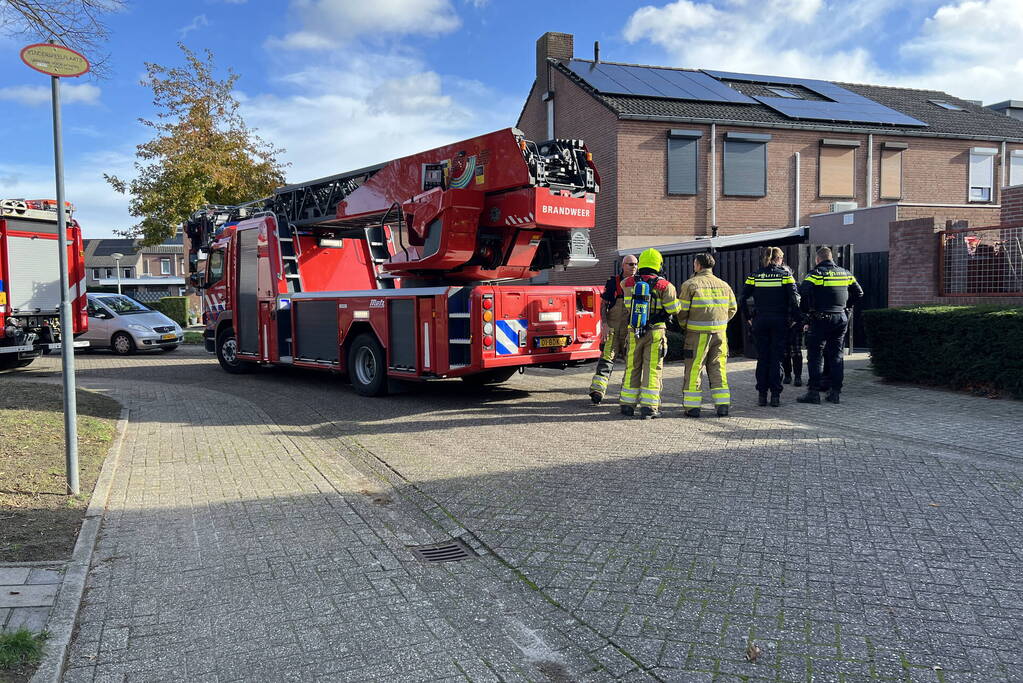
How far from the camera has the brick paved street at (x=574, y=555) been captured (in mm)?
3207

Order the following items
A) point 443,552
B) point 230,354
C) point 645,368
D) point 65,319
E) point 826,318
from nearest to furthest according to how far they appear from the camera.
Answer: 1. point 443,552
2. point 65,319
3. point 645,368
4. point 826,318
5. point 230,354

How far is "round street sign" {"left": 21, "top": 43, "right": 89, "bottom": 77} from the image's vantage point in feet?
16.4

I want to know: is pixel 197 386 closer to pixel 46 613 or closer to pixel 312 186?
pixel 312 186

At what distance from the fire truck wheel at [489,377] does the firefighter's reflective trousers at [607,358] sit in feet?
5.42

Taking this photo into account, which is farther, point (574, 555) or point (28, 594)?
point (574, 555)

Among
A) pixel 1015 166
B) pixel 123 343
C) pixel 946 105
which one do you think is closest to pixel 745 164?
pixel 1015 166

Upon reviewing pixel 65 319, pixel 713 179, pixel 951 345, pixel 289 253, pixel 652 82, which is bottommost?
pixel 951 345

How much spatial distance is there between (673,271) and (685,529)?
1216 centimetres

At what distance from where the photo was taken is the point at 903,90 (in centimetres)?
2883

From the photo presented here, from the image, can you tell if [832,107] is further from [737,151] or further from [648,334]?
[648,334]

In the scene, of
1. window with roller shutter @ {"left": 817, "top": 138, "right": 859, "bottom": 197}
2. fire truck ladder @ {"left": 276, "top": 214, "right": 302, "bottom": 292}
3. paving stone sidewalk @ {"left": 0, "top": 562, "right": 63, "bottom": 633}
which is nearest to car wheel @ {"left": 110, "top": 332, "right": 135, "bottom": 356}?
fire truck ladder @ {"left": 276, "top": 214, "right": 302, "bottom": 292}

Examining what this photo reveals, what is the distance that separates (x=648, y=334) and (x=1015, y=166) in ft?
72.4

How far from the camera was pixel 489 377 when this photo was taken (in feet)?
37.6

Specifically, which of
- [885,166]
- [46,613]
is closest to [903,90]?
[885,166]
